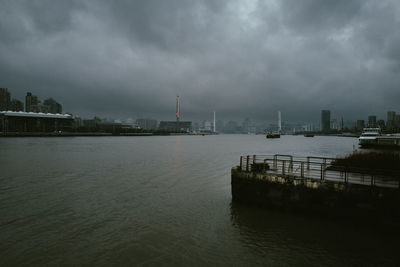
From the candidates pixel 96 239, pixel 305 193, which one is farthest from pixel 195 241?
pixel 305 193

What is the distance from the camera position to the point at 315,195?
14.3 metres

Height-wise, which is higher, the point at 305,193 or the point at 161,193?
the point at 305,193

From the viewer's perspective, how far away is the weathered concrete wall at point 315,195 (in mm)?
12625

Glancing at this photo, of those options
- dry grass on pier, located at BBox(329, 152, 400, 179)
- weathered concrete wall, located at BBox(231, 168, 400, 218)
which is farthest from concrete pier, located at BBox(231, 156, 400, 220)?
dry grass on pier, located at BBox(329, 152, 400, 179)

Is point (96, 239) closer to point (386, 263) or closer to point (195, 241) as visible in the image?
point (195, 241)

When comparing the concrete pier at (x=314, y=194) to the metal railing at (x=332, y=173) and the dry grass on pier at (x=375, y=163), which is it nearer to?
the metal railing at (x=332, y=173)

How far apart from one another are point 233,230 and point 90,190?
47.3ft

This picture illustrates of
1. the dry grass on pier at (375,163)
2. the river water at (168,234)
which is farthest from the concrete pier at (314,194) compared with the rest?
the dry grass on pier at (375,163)

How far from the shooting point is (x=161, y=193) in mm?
20875

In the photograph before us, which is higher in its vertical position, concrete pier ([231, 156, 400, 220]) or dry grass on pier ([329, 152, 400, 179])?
dry grass on pier ([329, 152, 400, 179])

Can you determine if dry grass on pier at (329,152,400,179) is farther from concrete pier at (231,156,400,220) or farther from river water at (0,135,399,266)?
river water at (0,135,399,266)

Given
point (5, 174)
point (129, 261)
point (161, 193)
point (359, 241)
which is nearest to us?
point (129, 261)

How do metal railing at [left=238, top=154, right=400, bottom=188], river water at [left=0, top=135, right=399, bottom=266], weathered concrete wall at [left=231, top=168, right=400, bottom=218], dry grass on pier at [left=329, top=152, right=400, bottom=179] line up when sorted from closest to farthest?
river water at [left=0, top=135, right=399, bottom=266] < weathered concrete wall at [left=231, top=168, right=400, bottom=218] < metal railing at [left=238, top=154, right=400, bottom=188] < dry grass on pier at [left=329, top=152, right=400, bottom=179]

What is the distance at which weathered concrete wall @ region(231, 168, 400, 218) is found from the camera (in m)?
12.6
